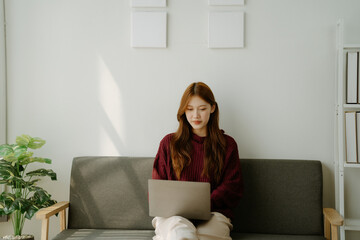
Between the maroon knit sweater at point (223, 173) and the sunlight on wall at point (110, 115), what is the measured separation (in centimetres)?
42

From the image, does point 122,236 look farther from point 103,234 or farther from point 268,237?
point 268,237

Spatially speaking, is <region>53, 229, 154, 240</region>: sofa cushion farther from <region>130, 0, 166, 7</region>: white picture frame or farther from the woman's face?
<region>130, 0, 166, 7</region>: white picture frame

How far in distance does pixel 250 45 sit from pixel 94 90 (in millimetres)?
1146

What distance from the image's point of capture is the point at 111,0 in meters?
2.52

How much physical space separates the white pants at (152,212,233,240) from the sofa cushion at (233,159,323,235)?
26 centimetres

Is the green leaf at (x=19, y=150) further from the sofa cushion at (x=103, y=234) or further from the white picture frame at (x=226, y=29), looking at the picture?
the white picture frame at (x=226, y=29)

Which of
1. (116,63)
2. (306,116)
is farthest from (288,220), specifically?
(116,63)

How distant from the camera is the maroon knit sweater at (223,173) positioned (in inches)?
82.2

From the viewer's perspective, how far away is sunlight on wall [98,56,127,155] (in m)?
2.53

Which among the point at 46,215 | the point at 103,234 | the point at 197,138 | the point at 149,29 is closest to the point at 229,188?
the point at 197,138

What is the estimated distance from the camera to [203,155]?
2.18 m

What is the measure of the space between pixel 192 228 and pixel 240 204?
0.57m

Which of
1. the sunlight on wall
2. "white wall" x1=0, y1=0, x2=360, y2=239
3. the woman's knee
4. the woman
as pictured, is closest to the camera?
the woman's knee

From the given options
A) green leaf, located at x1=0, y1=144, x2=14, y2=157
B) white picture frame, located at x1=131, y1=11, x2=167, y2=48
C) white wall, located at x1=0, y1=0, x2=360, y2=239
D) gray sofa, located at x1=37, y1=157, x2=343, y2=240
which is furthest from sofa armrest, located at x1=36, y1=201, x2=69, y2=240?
white picture frame, located at x1=131, y1=11, x2=167, y2=48
